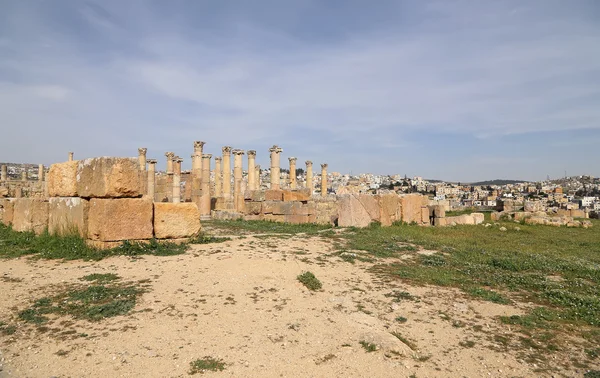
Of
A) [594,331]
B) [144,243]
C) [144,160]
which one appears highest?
[144,160]

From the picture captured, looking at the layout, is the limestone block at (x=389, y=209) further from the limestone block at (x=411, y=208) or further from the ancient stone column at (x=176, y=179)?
the ancient stone column at (x=176, y=179)

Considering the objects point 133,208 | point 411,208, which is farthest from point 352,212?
point 133,208

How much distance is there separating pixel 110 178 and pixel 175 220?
5.88ft

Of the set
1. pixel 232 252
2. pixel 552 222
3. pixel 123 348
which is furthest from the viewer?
pixel 552 222

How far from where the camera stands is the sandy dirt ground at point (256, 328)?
13.4 ft

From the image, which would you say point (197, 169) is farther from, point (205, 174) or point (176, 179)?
point (176, 179)

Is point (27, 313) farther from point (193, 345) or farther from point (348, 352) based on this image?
point (348, 352)

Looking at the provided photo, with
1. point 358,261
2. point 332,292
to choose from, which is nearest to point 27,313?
point 332,292

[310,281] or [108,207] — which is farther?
[108,207]

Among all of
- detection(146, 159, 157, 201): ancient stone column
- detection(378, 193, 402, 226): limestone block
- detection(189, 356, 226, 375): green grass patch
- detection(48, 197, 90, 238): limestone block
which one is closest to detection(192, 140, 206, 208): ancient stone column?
detection(146, 159, 157, 201): ancient stone column

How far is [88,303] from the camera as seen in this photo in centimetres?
545

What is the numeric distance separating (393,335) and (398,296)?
5.13 ft

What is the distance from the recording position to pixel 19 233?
1073 centimetres

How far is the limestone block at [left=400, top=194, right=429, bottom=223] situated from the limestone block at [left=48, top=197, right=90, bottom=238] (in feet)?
41.3
